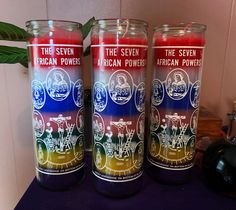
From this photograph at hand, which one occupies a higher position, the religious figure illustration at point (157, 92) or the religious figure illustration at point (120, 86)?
the religious figure illustration at point (120, 86)

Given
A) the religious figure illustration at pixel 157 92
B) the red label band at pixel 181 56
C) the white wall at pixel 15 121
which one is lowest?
the white wall at pixel 15 121

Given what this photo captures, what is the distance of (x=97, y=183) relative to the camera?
0.44 m

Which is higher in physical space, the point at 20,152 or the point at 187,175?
the point at 187,175

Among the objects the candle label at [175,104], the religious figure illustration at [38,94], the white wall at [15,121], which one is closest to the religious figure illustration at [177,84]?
the candle label at [175,104]

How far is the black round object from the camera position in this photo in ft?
1.35

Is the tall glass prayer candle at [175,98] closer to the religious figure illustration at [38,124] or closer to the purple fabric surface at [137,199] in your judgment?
the purple fabric surface at [137,199]

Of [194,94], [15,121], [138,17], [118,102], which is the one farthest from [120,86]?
[15,121]

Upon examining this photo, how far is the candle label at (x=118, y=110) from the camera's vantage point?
0.38m

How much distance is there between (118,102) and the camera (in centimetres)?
39

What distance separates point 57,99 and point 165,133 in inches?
8.4

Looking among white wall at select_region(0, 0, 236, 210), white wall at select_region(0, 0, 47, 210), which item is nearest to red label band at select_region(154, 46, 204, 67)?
white wall at select_region(0, 0, 236, 210)

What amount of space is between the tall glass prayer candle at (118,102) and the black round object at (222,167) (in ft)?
0.43

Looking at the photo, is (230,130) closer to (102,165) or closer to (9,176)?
(102,165)

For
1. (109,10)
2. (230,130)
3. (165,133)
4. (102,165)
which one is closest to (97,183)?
(102,165)
